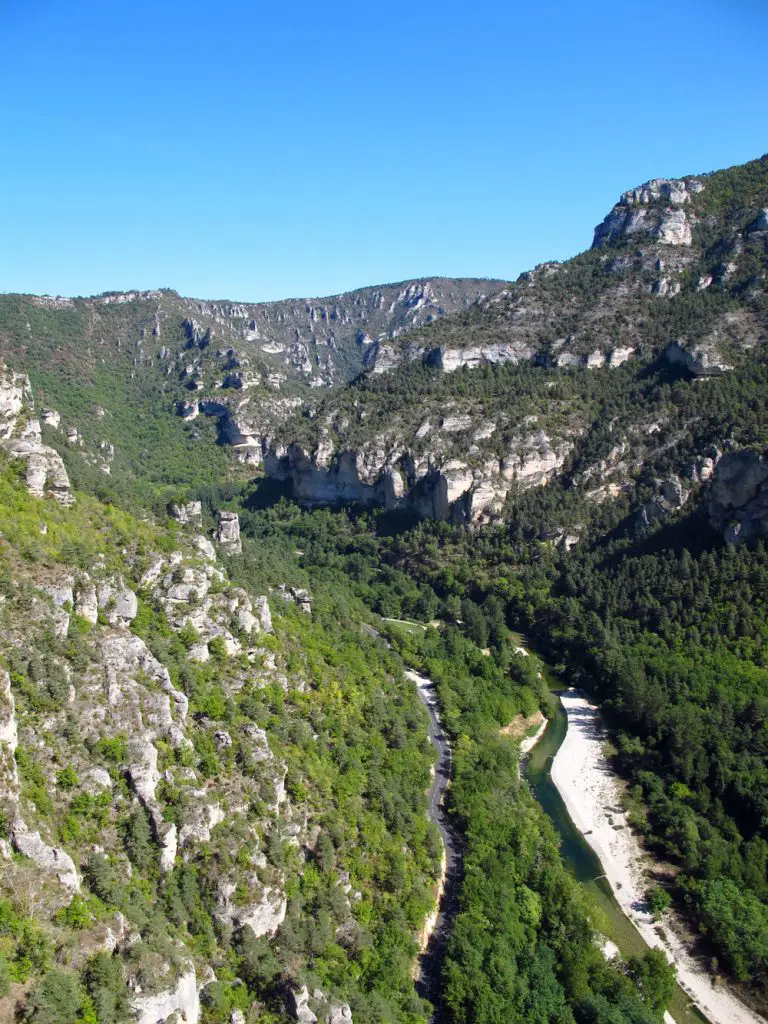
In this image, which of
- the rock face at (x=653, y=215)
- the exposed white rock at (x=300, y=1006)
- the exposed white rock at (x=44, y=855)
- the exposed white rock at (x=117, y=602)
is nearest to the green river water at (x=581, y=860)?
the exposed white rock at (x=300, y=1006)

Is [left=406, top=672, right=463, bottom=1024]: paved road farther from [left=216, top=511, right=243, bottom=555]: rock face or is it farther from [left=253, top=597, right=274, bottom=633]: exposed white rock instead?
[left=216, top=511, right=243, bottom=555]: rock face

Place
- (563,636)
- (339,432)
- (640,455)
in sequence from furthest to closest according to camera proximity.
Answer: (339,432) → (640,455) → (563,636)

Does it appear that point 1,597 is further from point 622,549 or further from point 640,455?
point 640,455

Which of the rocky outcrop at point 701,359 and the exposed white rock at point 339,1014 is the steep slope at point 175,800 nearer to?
the exposed white rock at point 339,1014

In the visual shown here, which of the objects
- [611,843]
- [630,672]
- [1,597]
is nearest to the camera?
[1,597]

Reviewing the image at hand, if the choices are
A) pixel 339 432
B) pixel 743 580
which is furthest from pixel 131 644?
pixel 339 432

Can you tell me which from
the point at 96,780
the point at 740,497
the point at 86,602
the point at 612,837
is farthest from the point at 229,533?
the point at 740,497

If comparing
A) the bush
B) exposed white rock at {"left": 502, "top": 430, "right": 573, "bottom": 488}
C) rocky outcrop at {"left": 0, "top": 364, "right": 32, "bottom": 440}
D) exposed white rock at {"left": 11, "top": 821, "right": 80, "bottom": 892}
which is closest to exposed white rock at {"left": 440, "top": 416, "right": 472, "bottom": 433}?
exposed white rock at {"left": 502, "top": 430, "right": 573, "bottom": 488}
